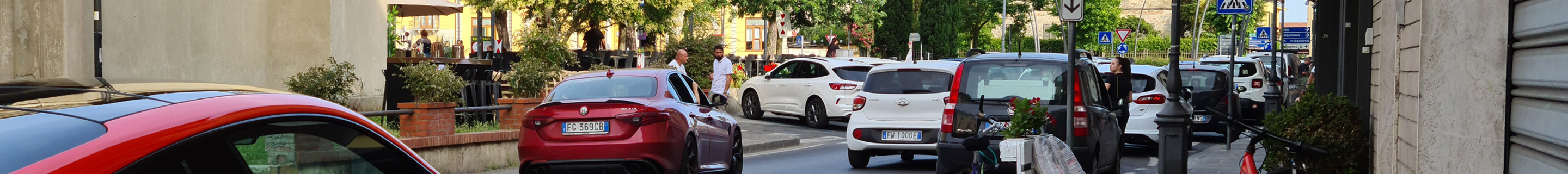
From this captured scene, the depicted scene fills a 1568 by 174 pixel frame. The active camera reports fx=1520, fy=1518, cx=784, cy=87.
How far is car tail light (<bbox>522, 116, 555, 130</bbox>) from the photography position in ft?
32.1

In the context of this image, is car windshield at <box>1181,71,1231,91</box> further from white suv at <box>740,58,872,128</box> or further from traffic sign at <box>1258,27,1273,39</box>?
traffic sign at <box>1258,27,1273,39</box>

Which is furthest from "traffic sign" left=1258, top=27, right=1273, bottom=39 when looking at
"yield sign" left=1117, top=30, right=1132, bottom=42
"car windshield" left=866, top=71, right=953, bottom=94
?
"car windshield" left=866, top=71, right=953, bottom=94

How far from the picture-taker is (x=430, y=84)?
11.3 meters

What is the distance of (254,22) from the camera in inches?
629

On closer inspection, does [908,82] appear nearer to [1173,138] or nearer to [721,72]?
[1173,138]

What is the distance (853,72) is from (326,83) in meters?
8.92

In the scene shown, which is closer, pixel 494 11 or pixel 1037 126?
pixel 1037 126

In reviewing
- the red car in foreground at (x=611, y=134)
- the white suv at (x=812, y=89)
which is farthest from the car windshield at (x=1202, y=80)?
the red car in foreground at (x=611, y=134)

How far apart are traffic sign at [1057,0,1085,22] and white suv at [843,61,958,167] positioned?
4.13 ft

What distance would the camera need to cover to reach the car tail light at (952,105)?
33.7ft

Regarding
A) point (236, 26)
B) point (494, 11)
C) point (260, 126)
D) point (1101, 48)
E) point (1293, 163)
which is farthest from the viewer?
point (1101, 48)

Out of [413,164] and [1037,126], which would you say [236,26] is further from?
[413,164]

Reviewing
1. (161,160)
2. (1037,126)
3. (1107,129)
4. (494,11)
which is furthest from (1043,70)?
(494,11)

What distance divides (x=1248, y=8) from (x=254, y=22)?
Result: 691 inches
